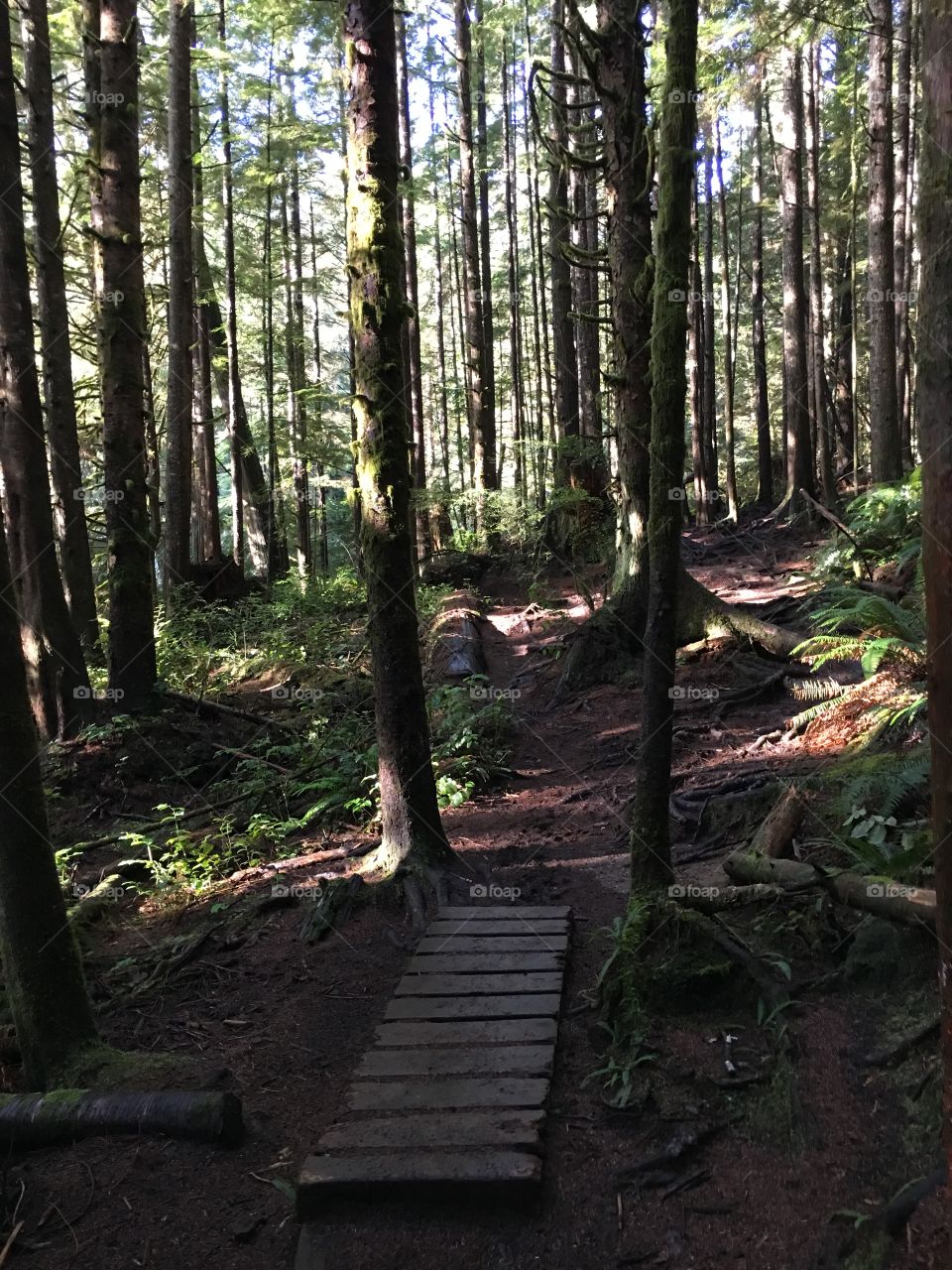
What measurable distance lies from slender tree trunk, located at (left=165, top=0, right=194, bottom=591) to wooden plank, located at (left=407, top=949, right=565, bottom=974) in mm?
12240

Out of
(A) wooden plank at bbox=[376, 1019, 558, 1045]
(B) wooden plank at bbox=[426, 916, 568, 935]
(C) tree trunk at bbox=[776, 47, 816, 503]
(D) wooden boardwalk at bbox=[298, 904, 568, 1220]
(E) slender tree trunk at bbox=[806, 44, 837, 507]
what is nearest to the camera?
(D) wooden boardwalk at bbox=[298, 904, 568, 1220]

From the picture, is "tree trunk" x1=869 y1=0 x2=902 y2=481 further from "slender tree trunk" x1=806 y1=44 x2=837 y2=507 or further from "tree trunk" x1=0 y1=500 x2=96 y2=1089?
"tree trunk" x1=0 y1=500 x2=96 y2=1089

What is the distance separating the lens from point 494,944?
18.0ft

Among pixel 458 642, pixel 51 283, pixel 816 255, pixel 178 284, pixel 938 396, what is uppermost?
pixel 816 255

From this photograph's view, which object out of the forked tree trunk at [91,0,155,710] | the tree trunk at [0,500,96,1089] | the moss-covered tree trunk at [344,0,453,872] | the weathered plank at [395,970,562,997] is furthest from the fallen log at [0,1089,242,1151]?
the forked tree trunk at [91,0,155,710]

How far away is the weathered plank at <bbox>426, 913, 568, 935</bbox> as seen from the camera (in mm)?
5590

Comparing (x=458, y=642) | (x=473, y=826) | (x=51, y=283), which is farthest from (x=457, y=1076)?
(x=51, y=283)

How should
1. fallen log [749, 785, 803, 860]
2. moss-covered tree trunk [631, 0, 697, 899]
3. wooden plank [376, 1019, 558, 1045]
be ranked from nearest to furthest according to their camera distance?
wooden plank [376, 1019, 558, 1045] < moss-covered tree trunk [631, 0, 697, 899] < fallen log [749, 785, 803, 860]

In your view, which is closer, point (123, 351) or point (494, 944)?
point (494, 944)

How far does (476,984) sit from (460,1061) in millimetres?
772

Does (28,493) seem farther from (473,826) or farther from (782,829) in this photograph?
(782,829)

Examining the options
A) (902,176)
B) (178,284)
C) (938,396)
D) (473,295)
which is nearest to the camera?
(938,396)

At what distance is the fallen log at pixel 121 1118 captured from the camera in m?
3.90

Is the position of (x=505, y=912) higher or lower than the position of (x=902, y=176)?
lower
